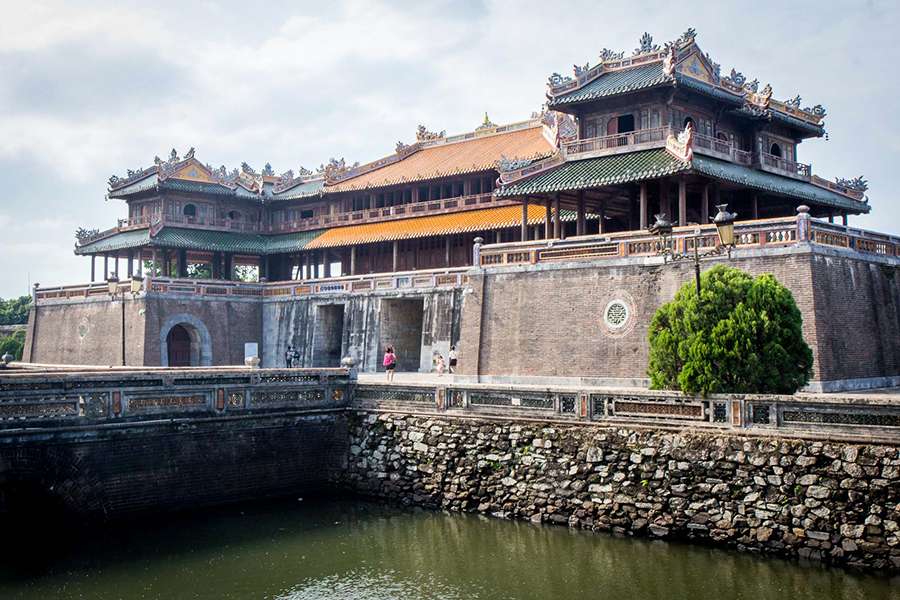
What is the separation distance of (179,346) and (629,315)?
22238 mm

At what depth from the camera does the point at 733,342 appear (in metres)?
17.2

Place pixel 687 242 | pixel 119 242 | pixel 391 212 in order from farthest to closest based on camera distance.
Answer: pixel 119 242 → pixel 391 212 → pixel 687 242

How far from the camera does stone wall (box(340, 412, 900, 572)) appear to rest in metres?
14.6

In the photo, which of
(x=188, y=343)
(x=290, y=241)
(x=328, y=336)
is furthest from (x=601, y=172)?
(x=290, y=241)

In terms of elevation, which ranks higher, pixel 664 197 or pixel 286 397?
pixel 664 197

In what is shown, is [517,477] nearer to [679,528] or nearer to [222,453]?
[679,528]

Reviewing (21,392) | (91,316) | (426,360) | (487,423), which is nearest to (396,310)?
(426,360)

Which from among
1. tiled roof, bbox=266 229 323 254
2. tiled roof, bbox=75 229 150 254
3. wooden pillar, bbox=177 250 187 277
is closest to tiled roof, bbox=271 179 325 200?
tiled roof, bbox=266 229 323 254

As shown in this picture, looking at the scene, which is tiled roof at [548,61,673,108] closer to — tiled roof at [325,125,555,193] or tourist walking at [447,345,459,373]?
tiled roof at [325,125,555,193]

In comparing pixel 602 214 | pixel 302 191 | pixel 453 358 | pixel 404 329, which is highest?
pixel 302 191

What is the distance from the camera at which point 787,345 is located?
A: 17.4 m

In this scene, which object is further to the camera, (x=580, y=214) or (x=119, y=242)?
(x=119, y=242)

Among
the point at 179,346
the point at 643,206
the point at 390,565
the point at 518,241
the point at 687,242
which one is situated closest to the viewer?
the point at 390,565

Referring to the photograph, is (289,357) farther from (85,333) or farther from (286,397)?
(286,397)
